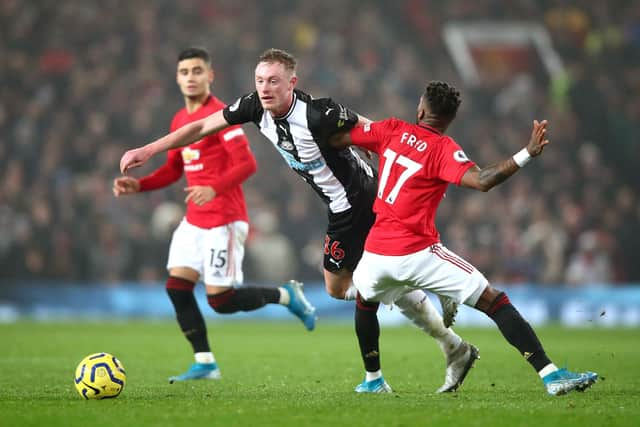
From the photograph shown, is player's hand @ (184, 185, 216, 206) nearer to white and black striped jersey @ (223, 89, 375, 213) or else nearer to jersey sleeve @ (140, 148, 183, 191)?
white and black striped jersey @ (223, 89, 375, 213)

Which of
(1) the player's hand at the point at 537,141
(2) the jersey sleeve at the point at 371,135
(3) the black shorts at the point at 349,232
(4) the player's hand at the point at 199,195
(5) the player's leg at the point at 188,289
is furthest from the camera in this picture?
(5) the player's leg at the point at 188,289

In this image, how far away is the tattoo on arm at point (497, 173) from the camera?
232 inches

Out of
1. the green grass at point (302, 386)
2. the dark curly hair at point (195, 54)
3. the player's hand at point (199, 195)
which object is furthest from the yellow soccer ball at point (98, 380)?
the dark curly hair at point (195, 54)

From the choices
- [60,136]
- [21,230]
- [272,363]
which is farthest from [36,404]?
[60,136]

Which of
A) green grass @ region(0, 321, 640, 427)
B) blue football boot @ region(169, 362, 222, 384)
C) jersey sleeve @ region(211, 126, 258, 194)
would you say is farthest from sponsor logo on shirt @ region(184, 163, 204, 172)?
green grass @ region(0, 321, 640, 427)

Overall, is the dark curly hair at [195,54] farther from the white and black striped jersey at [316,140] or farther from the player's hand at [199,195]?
the white and black striped jersey at [316,140]

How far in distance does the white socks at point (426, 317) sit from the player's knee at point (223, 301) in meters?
2.01

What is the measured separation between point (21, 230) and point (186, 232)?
9665 mm

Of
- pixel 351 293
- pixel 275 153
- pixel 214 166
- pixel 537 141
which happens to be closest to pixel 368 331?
pixel 351 293

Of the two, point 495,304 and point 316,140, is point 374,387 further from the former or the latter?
point 316,140

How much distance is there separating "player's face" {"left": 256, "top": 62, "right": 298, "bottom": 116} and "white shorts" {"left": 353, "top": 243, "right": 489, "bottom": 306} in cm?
131

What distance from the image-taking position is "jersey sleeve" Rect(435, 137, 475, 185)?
6.14 meters

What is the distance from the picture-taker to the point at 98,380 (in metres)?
6.49

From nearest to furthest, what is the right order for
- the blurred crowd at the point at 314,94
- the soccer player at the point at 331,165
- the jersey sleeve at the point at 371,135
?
the jersey sleeve at the point at 371,135
the soccer player at the point at 331,165
the blurred crowd at the point at 314,94
